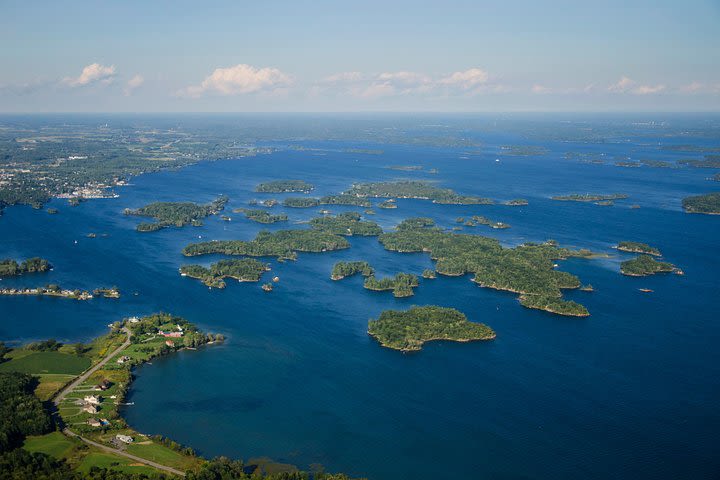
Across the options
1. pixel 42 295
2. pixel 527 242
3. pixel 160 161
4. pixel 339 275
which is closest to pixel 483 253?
pixel 527 242

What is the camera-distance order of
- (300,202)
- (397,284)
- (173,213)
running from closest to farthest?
(397,284)
(173,213)
(300,202)

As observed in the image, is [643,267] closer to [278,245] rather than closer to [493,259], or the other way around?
[493,259]

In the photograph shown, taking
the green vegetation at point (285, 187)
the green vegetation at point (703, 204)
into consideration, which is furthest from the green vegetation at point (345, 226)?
the green vegetation at point (703, 204)

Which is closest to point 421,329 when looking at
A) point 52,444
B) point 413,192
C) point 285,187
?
point 52,444

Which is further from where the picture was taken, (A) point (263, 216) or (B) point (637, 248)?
(A) point (263, 216)

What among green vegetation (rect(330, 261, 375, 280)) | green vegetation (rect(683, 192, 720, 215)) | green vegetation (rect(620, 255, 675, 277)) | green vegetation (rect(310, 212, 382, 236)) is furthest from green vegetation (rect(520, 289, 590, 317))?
green vegetation (rect(683, 192, 720, 215))
